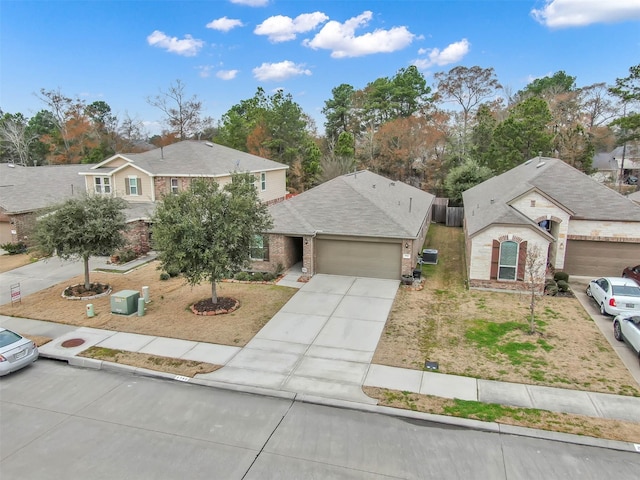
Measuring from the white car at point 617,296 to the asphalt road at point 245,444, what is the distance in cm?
850

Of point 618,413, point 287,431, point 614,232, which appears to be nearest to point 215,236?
point 287,431

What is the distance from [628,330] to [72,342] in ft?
59.8

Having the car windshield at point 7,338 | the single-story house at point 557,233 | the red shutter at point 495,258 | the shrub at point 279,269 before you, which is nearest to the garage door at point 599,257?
the single-story house at point 557,233

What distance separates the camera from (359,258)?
852 inches

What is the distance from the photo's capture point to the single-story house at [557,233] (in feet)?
63.2

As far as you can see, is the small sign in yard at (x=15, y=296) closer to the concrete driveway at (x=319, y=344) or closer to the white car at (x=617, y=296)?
the concrete driveway at (x=319, y=344)

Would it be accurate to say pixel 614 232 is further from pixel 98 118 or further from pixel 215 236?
pixel 98 118

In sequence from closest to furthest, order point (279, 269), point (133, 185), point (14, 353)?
point (14, 353)
point (279, 269)
point (133, 185)

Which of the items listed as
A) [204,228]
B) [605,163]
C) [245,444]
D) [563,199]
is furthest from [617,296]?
[605,163]

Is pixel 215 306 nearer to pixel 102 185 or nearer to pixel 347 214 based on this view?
pixel 347 214

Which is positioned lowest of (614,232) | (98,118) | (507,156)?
(614,232)

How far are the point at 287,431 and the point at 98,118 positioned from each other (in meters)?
72.6

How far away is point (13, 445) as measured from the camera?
377 inches

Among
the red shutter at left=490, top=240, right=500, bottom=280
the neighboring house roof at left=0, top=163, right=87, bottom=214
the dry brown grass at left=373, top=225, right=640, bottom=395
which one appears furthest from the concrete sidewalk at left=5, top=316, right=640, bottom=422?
the neighboring house roof at left=0, top=163, right=87, bottom=214
